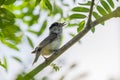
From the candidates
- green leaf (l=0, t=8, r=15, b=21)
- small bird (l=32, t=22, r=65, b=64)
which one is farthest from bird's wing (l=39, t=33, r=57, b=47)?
Answer: green leaf (l=0, t=8, r=15, b=21)

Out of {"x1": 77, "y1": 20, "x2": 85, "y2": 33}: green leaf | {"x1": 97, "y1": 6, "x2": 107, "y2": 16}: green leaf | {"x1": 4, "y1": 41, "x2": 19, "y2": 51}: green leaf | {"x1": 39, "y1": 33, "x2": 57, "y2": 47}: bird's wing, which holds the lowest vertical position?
{"x1": 39, "y1": 33, "x2": 57, "y2": 47}: bird's wing

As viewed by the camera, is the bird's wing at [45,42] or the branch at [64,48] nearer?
the branch at [64,48]

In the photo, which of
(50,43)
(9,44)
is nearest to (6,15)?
(9,44)

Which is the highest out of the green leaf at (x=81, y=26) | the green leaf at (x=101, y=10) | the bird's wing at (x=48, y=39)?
the green leaf at (x=101, y=10)

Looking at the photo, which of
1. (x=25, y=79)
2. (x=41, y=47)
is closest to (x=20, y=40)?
(x=41, y=47)

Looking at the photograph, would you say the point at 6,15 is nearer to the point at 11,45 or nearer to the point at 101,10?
the point at 11,45

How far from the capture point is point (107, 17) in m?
1.88

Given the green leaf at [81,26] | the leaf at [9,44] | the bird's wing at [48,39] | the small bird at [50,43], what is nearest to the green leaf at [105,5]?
the green leaf at [81,26]

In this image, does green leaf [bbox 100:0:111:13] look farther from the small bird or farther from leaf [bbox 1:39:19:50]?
leaf [bbox 1:39:19:50]

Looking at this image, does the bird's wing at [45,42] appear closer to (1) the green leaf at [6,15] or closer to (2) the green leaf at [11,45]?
(2) the green leaf at [11,45]

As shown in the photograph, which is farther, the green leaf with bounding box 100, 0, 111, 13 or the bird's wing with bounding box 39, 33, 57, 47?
the bird's wing with bounding box 39, 33, 57, 47

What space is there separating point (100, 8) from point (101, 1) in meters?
0.05

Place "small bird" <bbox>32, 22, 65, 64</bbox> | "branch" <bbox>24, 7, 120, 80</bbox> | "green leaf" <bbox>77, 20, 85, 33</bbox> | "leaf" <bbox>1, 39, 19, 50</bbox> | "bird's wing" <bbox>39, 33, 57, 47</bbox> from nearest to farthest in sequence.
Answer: "branch" <bbox>24, 7, 120, 80</bbox> < "green leaf" <bbox>77, 20, 85, 33</bbox> < "leaf" <bbox>1, 39, 19, 50</bbox> < "small bird" <bbox>32, 22, 65, 64</bbox> < "bird's wing" <bbox>39, 33, 57, 47</bbox>

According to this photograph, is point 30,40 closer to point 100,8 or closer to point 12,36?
point 12,36
